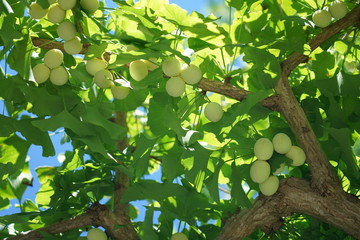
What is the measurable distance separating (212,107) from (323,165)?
32 cm

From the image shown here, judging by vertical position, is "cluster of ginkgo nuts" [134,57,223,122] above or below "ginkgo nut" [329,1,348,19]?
below

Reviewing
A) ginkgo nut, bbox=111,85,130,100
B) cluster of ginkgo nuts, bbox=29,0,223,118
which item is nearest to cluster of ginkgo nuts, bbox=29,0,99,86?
cluster of ginkgo nuts, bbox=29,0,223,118

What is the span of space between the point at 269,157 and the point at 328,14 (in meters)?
0.40

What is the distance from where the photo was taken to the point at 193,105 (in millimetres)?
1427

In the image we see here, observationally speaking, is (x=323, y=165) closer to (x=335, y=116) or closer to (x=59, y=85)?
(x=335, y=116)

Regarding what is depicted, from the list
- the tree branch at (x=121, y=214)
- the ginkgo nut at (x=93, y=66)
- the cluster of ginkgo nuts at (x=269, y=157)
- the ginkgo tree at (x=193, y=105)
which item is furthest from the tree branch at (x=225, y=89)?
the tree branch at (x=121, y=214)

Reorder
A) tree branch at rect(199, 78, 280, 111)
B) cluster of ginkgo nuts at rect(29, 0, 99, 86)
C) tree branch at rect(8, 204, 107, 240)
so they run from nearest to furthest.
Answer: cluster of ginkgo nuts at rect(29, 0, 99, 86) < tree branch at rect(199, 78, 280, 111) < tree branch at rect(8, 204, 107, 240)

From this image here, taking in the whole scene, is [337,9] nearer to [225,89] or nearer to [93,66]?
[225,89]

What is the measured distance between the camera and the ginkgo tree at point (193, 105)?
1.26 metres

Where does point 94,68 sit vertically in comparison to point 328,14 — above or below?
below

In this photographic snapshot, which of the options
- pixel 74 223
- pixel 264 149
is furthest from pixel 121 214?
pixel 264 149

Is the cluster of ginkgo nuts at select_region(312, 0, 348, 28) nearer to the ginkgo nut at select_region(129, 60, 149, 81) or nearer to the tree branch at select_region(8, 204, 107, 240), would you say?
the ginkgo nut at select_region(129, 60, 149, 81)

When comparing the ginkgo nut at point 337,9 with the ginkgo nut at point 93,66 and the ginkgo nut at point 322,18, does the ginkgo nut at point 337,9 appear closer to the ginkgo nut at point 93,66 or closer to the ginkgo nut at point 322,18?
the ginkgo nut at point 322,18

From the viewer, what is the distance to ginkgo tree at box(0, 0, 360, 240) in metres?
1.26
